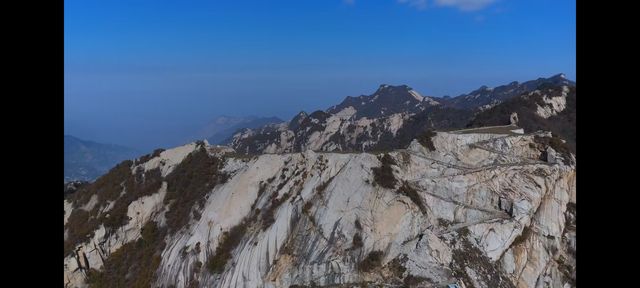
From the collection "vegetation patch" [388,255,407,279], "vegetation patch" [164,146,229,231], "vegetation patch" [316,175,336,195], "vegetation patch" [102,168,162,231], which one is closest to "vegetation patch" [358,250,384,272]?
"vegetation patch" [388,255,407,279]

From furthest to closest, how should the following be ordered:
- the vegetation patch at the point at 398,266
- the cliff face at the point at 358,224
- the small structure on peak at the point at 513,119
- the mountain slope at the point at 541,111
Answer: the mountain slope at the point at 541,111 < the small structure on peak at the point at 513,119 < the cliff face at the point at 358,224 < the vegetation patch at the point at 398,266

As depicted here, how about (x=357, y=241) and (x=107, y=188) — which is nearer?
(x=357, y=241)

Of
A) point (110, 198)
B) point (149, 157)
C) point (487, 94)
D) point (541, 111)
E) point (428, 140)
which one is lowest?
point (110, 198)

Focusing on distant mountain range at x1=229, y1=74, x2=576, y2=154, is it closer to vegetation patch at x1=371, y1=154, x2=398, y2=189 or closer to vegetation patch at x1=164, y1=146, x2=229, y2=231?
vegetation patch at x1=371, y1=154, x2=398, y2=189

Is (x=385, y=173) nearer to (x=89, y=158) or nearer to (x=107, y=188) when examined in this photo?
(x=107, y=188)

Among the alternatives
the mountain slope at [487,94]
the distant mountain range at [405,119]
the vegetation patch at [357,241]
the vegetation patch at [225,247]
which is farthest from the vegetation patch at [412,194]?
the mountain slope at [487,94]

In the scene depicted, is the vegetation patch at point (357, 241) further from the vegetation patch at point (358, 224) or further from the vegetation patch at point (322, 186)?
the vegetation patch at point (322, 186)

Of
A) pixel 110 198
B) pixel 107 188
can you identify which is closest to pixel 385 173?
pixel 110 198
